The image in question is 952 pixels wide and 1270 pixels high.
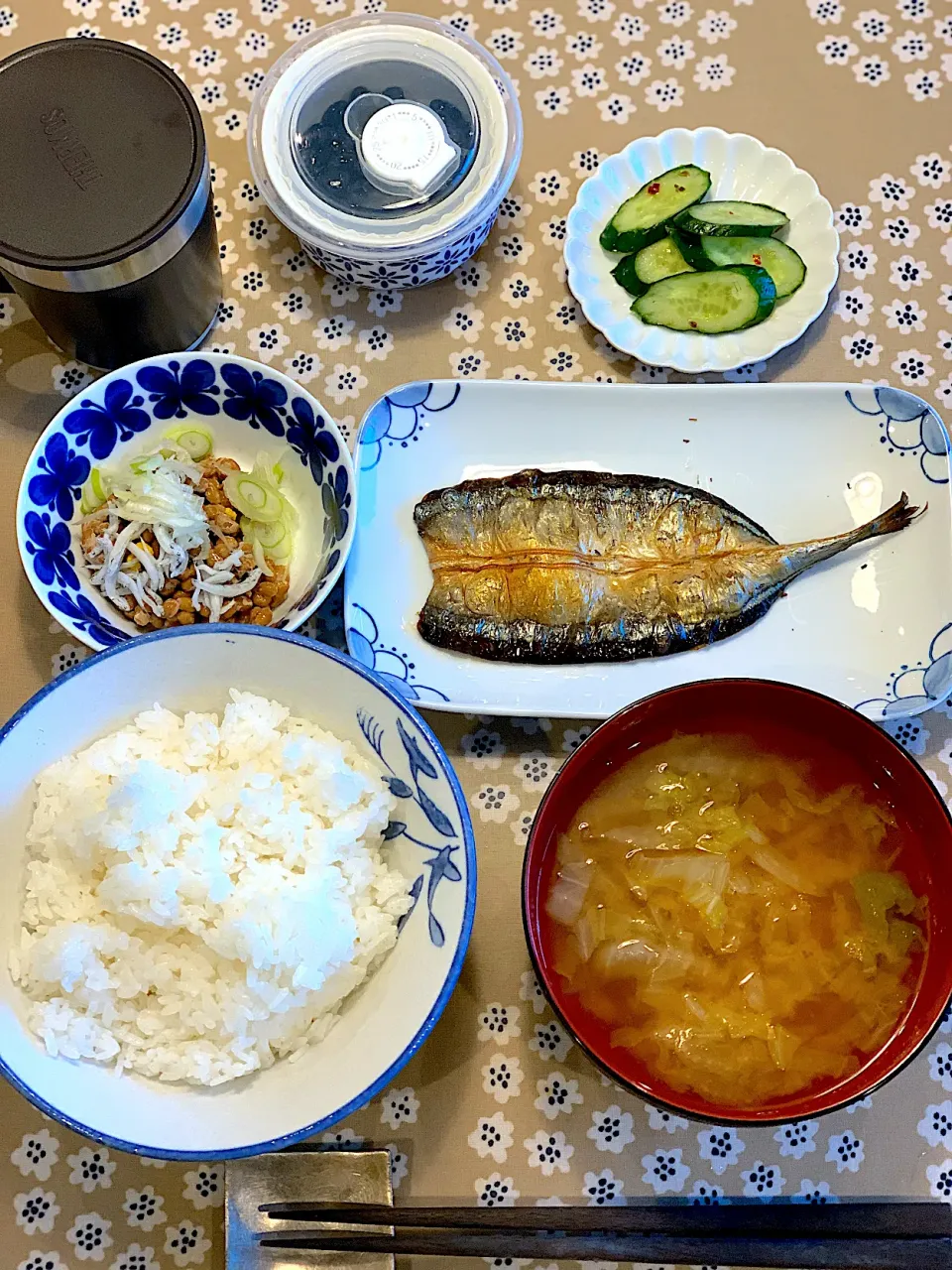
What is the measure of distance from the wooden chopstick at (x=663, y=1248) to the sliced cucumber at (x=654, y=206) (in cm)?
187

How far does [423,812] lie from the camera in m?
1.74

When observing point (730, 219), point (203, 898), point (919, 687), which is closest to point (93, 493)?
point (203, 898)

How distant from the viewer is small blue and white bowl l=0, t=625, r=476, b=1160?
162cm

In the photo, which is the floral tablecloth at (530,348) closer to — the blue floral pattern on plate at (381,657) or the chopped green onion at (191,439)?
the blue floral pattern on plate at (381,657)

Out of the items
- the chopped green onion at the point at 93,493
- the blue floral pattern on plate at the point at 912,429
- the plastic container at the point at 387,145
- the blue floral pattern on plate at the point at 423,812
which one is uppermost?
the plastic container at the point at 387,145

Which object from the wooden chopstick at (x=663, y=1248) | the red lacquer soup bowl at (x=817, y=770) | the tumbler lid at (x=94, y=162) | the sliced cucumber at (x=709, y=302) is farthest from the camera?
the sliced cucumber at (x=709, y=302)

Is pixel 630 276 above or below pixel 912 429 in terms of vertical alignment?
above

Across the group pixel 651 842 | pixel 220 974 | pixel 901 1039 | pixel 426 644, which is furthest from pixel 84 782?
pixel 901 1039

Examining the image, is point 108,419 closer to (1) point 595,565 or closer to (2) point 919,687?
(1) point 595,565

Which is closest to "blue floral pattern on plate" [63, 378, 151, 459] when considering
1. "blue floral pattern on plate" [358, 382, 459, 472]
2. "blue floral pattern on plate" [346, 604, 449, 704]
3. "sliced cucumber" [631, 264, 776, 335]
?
"blue floral pattern on plate" [358, 382, 459, 472]

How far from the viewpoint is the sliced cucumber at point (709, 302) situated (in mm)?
2244

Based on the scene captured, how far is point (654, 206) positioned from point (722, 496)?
0.63m

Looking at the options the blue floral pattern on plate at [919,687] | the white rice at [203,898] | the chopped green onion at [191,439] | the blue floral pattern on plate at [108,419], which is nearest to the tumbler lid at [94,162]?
the blue floral pattern on plate at [108,419]

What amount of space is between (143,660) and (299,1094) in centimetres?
71
